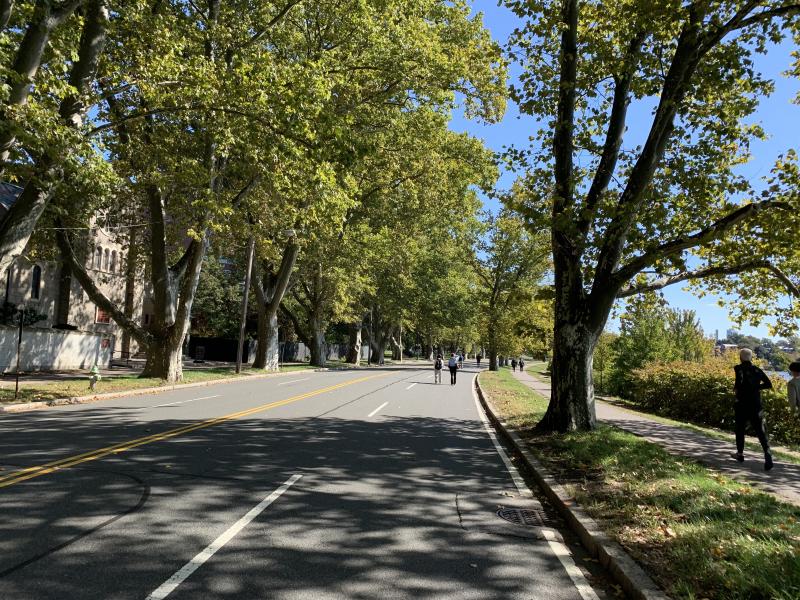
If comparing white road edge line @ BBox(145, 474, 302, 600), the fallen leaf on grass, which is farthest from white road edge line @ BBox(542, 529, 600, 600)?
white road edge line @ BBox(145, 474, 302, 600)

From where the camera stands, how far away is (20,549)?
4477 millimetres

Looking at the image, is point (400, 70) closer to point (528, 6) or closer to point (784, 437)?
point (528, 6)

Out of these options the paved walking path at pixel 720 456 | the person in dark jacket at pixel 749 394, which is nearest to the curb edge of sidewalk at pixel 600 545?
A: the paved walking path at pixel 720 456

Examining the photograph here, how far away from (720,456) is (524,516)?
5.46 meters

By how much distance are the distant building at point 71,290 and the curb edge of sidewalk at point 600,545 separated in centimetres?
2258

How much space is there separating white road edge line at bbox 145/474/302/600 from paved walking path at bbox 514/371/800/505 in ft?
18.9

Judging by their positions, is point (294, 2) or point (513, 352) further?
point (513, 352)

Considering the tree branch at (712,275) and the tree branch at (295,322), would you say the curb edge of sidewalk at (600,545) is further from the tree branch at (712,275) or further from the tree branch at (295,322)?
the tree branch at (295,322)

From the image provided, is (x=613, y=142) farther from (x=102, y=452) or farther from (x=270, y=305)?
(x=270, y=305)

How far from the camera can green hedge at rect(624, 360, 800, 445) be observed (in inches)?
531

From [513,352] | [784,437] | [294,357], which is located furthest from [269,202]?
[294,357]

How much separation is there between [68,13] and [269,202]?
10649 mm

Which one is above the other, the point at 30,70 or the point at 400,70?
the point at 400,70

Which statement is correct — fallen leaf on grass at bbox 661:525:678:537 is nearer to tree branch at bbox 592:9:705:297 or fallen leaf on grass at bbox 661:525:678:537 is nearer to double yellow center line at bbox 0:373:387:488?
tree branch at bbox 592:9:705:297
